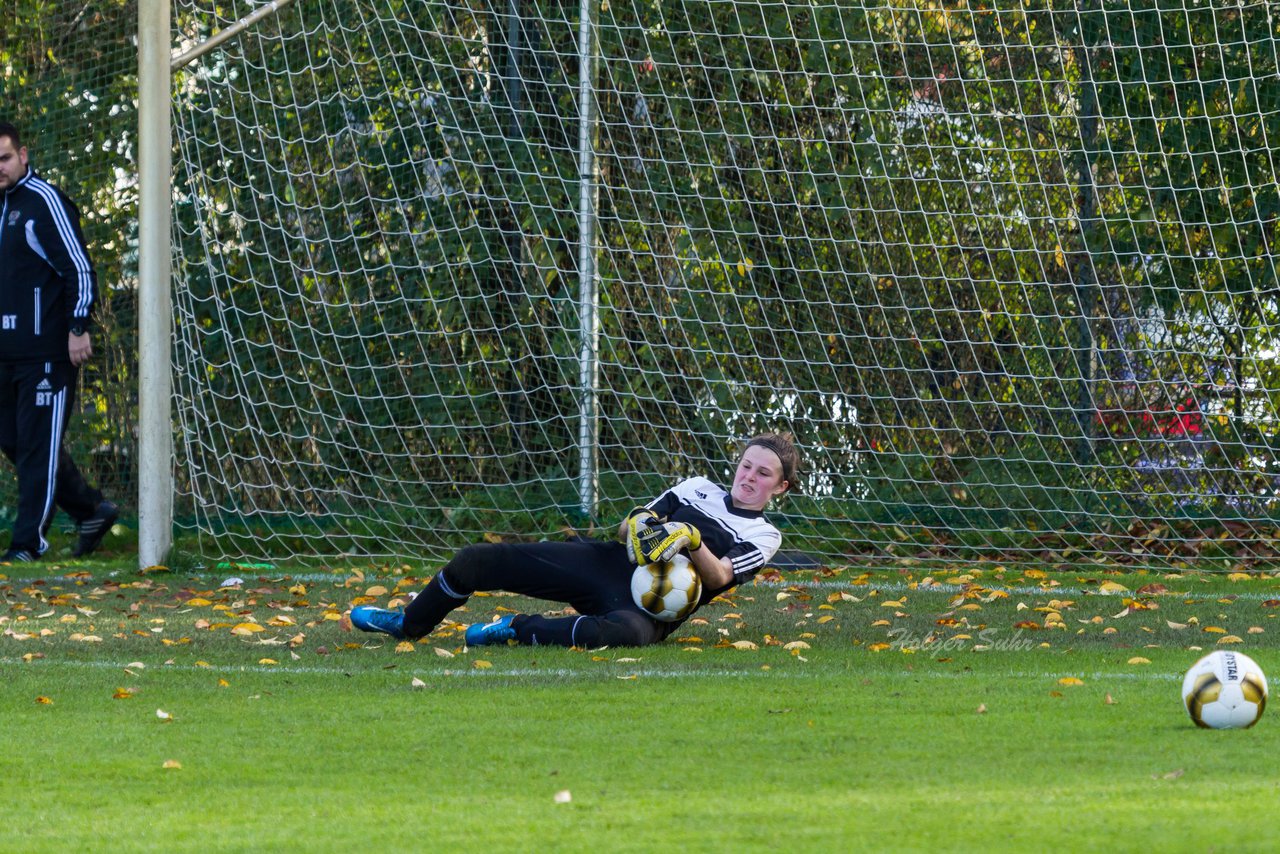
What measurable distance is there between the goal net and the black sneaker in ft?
1.66

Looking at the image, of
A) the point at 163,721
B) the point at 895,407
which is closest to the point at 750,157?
the point at 895,407

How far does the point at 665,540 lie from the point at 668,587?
22 centimetres

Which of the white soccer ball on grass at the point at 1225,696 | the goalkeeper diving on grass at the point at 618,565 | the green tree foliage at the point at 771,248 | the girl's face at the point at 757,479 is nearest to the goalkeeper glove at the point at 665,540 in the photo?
the goalkeeper diving on grass at the point at 618,565

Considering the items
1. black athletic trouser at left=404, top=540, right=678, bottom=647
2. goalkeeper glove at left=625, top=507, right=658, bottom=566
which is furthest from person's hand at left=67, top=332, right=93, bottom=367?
goalkeeper glove at left=625, top=507, right=658, bottom=566

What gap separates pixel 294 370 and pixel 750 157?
2938 millimetres

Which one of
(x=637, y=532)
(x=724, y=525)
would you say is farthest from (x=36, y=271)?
(x=637, y=532)

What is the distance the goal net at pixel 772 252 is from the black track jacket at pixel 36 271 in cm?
81

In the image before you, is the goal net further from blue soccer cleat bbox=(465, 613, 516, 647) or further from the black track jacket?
blue soccer cleat bbox=(465, 613, 516, 647)

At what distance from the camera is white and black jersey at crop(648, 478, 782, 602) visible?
18.7 feet

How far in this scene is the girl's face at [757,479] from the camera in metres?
5.86

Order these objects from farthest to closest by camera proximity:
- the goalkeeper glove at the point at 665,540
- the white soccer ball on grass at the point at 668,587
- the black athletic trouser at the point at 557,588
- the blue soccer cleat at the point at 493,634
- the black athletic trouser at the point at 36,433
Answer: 1. the black athletic trouser at the point at 36,433
2. the blue soccer cleat at the point at 493,634
3. the black athletic trouser at the point at 557,588
4. the white soccer ball on grass at the point at 668,587
5. the goalkeeper glove at the point at 665,540

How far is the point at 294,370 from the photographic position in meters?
9.97

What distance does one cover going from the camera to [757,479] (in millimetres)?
5879

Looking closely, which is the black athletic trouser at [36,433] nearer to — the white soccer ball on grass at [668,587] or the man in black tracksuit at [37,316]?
the man in black tracksuit at [37,316]
